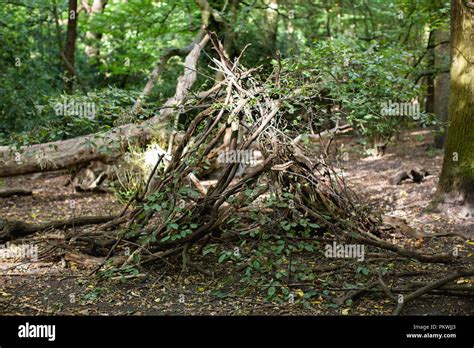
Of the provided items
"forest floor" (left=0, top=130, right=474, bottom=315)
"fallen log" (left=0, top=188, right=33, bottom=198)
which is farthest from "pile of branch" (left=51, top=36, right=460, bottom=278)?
"fallen log" (left=0, top=188, right=33, bottom=198)

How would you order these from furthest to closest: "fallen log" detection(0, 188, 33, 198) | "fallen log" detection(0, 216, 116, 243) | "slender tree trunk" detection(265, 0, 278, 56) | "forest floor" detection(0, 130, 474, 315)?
"slender tree trunk" detection(265, 0, 278, 56)
"fallen log" detection(0, 188, 33, 198)
"fallen log" detection(0, 216, 116, 243)
"forest floor" detection(0, 130, 474, 315)

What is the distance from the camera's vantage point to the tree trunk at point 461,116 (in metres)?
6.19

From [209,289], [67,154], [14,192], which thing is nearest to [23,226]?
[209,289]

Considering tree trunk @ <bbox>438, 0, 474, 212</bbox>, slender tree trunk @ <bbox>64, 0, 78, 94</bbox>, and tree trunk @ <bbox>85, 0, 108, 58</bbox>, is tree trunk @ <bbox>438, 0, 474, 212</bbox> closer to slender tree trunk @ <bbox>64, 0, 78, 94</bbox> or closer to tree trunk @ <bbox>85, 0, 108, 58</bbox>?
slender tree trunk @ <bbox>64, 0, 78, 94</bbox>

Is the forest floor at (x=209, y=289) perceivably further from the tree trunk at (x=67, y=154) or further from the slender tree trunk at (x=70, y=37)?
the slender tree trunk at (x=70, y=37)

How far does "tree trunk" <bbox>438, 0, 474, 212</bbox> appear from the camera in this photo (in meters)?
6.19

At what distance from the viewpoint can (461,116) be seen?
6.27 meters

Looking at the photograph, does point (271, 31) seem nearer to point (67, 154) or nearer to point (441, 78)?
point (441, 78)

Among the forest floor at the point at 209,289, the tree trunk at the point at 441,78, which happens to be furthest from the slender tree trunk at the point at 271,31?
the forest floor at the point at 209,289

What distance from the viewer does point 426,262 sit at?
482 centimetres

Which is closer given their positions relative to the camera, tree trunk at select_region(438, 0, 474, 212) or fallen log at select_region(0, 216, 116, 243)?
fallen log at select_region(0, 216, 116, 243)

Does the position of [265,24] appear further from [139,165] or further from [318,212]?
[318,212]

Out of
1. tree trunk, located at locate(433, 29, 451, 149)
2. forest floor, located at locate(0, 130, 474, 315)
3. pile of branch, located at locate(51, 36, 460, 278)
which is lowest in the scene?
forest floor, located at locate(0, 130, 474, 315)

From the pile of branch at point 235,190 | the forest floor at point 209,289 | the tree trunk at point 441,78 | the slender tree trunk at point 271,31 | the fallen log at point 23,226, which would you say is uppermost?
the slender tree trunk at point 271,31
